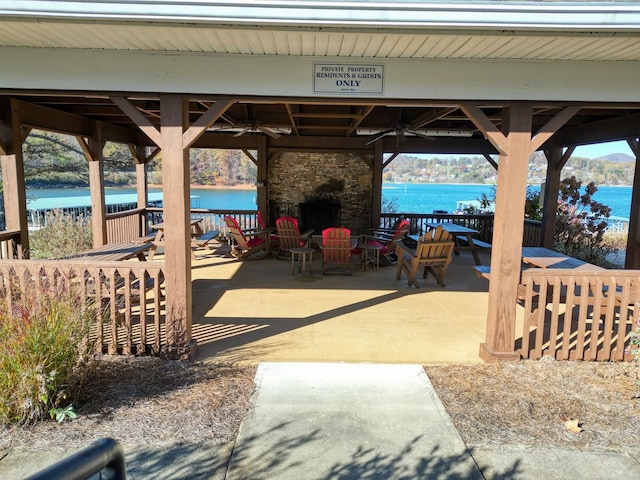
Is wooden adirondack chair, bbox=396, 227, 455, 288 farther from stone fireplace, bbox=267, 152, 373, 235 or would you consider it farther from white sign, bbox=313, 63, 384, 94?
stone fireplace, bbox=267, 152, 373, 235

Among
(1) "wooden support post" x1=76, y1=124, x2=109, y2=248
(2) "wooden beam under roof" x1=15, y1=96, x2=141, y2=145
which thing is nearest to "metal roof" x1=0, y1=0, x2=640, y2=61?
(2) "wooden beam under roof" x1=15, y1=96, x2=141, y2=145

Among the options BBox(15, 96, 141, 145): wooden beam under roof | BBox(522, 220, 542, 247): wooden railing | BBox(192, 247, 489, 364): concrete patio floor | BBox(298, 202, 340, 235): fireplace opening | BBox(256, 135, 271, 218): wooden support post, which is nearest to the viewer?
BBox(192, 247, 489, 364): concrete patio floor

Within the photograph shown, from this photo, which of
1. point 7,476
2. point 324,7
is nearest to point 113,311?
point 7,476

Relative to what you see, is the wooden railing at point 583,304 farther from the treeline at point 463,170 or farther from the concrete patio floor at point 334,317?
the treeline at point 463,170

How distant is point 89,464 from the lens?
88 centimetres

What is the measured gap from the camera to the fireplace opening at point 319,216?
1124cm

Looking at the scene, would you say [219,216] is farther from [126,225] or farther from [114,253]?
[114,253]

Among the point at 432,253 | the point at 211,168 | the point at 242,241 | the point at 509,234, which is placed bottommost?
the point at 242,241

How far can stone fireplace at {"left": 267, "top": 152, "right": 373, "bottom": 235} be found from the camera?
36.9ft

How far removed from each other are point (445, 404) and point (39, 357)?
282cm

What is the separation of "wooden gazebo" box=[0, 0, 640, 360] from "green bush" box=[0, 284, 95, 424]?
996mm

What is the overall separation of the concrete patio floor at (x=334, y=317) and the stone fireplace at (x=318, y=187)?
3.65 metres

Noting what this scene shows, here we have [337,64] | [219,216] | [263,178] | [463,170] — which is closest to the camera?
[337,64]

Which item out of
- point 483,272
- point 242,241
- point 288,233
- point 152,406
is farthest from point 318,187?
point 152,406
